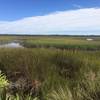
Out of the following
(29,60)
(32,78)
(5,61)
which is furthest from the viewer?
(5,61)

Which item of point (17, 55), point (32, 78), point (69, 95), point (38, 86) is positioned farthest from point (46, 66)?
point (69, 95)

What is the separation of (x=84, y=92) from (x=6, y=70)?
5.42 meters

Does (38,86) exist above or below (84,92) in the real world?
below

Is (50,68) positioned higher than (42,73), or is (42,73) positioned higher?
(50,68)

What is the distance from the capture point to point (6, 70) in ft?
35.6

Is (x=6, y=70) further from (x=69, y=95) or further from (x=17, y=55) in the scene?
(x=69, y=95)

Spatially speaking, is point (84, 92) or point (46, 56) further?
point (46, 56)

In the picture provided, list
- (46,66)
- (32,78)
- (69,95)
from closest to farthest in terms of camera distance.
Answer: (69,95), (32,78), (46,66)

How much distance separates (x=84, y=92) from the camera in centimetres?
591

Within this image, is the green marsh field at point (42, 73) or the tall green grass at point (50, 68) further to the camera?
the tall green grass at point (50, 68)

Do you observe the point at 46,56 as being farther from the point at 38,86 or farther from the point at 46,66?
the point at 38,86

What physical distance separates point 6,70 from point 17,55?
3.98ft

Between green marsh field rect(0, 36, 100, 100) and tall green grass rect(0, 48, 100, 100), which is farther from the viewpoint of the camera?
tall green grass rect(0, 48, 100, 100)

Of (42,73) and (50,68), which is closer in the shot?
(42,73)
